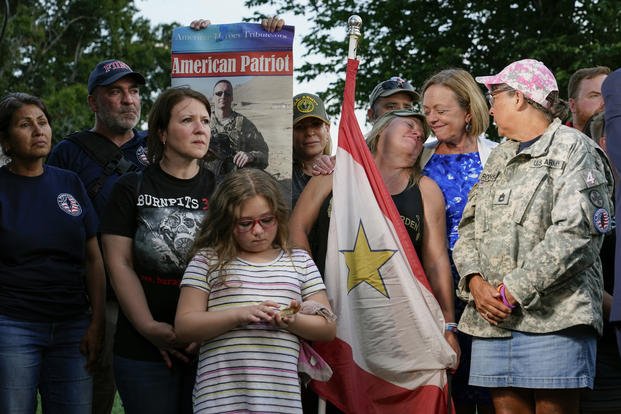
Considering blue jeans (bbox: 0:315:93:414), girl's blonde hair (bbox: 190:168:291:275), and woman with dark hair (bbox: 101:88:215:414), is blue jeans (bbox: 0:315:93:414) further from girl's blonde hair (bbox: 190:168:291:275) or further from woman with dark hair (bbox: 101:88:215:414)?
girl's blonde hair (bbox: 190:168:291:275)

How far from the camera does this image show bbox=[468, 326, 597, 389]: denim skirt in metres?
4.07

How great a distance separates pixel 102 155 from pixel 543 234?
2.73 m

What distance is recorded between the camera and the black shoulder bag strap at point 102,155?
18.4 ft

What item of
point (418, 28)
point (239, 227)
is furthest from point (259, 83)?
point (418, 28)

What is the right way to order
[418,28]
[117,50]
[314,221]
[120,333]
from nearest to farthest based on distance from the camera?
[120,333] → [314,221] → [418,28] → [117,50]

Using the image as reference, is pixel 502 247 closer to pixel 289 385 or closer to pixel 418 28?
pixel 289 385

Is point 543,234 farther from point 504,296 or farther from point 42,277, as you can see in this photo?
point 42,277

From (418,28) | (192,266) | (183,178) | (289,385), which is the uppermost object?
(418,28)


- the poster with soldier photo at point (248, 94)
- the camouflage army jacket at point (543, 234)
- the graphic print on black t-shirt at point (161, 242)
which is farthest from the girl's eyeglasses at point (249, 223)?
the camouflage army jacket at point (543, 234)

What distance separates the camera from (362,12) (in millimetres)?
19750

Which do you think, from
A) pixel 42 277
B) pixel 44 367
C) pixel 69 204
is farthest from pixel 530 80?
pixel 44 367

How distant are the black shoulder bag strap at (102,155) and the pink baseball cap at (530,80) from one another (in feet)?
7.50

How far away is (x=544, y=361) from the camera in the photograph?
13.4 feet

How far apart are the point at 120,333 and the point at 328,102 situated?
15.4 meters
